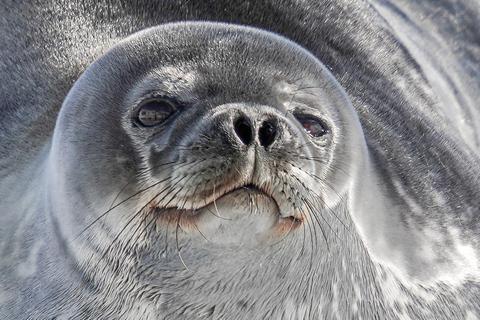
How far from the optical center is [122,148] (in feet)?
8.48

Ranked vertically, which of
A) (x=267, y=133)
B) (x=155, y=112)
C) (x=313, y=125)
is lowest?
(x=313, y=125)

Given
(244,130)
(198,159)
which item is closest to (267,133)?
(244,130)

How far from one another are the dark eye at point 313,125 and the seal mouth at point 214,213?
0.37m

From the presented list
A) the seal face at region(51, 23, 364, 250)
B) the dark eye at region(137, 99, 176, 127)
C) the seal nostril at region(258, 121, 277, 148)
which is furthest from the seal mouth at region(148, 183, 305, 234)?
the dark eye at region(137, 99, 176, 127)

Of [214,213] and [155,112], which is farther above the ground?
[155,112]

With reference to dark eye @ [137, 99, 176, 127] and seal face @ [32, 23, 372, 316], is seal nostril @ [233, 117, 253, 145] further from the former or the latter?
dark eye @ [137, 99, 176, 127]

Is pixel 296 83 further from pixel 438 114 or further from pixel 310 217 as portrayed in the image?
pixel 438 114

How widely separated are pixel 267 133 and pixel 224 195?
234 mm

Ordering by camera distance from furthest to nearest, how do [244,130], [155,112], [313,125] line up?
1. [313,125]
2. [155,112]
3. [244,130]

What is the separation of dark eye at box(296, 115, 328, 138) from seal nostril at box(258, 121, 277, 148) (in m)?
0.36

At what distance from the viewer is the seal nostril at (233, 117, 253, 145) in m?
2.24

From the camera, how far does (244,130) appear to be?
2262 millimetres

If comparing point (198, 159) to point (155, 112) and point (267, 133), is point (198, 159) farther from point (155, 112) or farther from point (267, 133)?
point (155, 112)

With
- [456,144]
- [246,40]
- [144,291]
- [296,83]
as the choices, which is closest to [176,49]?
[246,40]
